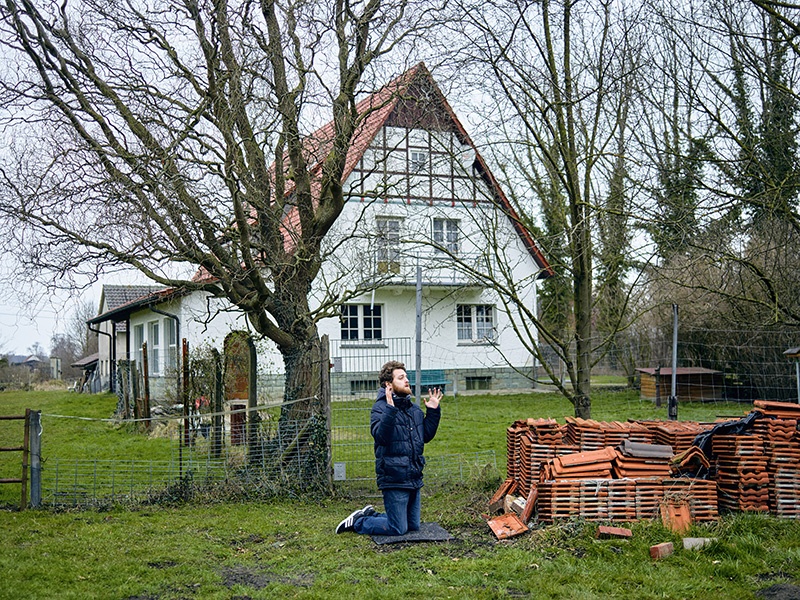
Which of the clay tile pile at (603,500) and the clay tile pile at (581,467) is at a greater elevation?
the clay tile pile at (581,467)

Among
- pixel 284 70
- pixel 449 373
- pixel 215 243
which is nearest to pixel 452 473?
pixel 215 243

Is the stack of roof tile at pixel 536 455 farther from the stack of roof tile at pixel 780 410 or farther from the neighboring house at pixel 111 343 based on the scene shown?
the neighboring house at pixel 111 343

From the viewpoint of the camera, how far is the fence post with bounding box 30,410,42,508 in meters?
9.29

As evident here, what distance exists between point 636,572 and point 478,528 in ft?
6.89

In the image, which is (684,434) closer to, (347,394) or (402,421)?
(402,421)

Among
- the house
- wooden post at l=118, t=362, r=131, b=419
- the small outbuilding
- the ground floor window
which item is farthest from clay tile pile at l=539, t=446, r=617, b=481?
the ground floor window

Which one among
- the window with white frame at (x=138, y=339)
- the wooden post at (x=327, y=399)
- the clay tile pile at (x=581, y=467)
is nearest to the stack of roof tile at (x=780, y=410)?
the clay tile pile at (x=581, y=467)

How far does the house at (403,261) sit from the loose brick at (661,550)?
3.47m

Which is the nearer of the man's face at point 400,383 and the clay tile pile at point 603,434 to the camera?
the man's face at point 400,383

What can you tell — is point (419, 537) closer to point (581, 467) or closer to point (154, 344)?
point (581, 467)

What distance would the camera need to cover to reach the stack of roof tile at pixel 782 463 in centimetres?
750

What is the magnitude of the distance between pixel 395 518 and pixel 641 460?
252 centimetres

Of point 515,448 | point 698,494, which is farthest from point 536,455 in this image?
point 698,494

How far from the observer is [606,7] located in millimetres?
10023
